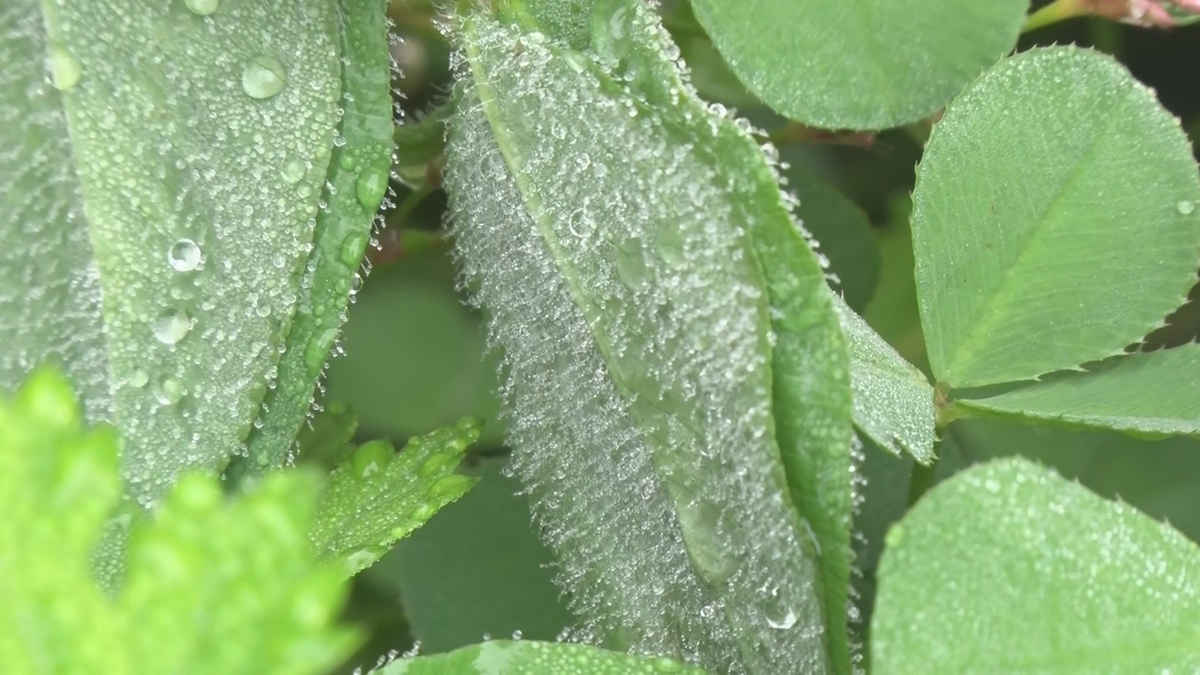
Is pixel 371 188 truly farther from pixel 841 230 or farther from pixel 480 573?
pixel 841 230

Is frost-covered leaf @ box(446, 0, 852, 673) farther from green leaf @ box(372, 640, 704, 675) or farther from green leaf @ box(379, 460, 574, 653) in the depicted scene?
green leaf @ box(379, 460, 574, 653)

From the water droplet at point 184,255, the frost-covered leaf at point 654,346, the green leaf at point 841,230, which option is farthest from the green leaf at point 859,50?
the water droplet at point 184,255

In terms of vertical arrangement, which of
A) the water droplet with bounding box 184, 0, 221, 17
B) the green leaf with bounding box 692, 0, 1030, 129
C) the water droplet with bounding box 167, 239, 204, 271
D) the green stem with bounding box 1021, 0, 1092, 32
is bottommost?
the water droplet with bounding box 167, 239, 204, 271

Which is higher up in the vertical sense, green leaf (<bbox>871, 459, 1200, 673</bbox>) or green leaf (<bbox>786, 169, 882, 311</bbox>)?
A: green leaf (<bbox>871, 459, 1200, 673</bbox>)

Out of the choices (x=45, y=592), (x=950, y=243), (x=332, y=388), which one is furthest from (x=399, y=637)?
(x=45, y=592)

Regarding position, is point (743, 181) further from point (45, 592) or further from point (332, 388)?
point (332, 388)

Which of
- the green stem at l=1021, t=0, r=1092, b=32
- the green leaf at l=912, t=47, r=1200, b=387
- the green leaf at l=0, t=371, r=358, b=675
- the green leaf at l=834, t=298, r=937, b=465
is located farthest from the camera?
the green stem at l=1021, t=0, r=1092, b=32

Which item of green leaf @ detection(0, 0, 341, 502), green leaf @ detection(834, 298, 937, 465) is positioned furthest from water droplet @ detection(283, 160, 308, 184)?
green leaf @ detection(834, 298, 937, 465)
